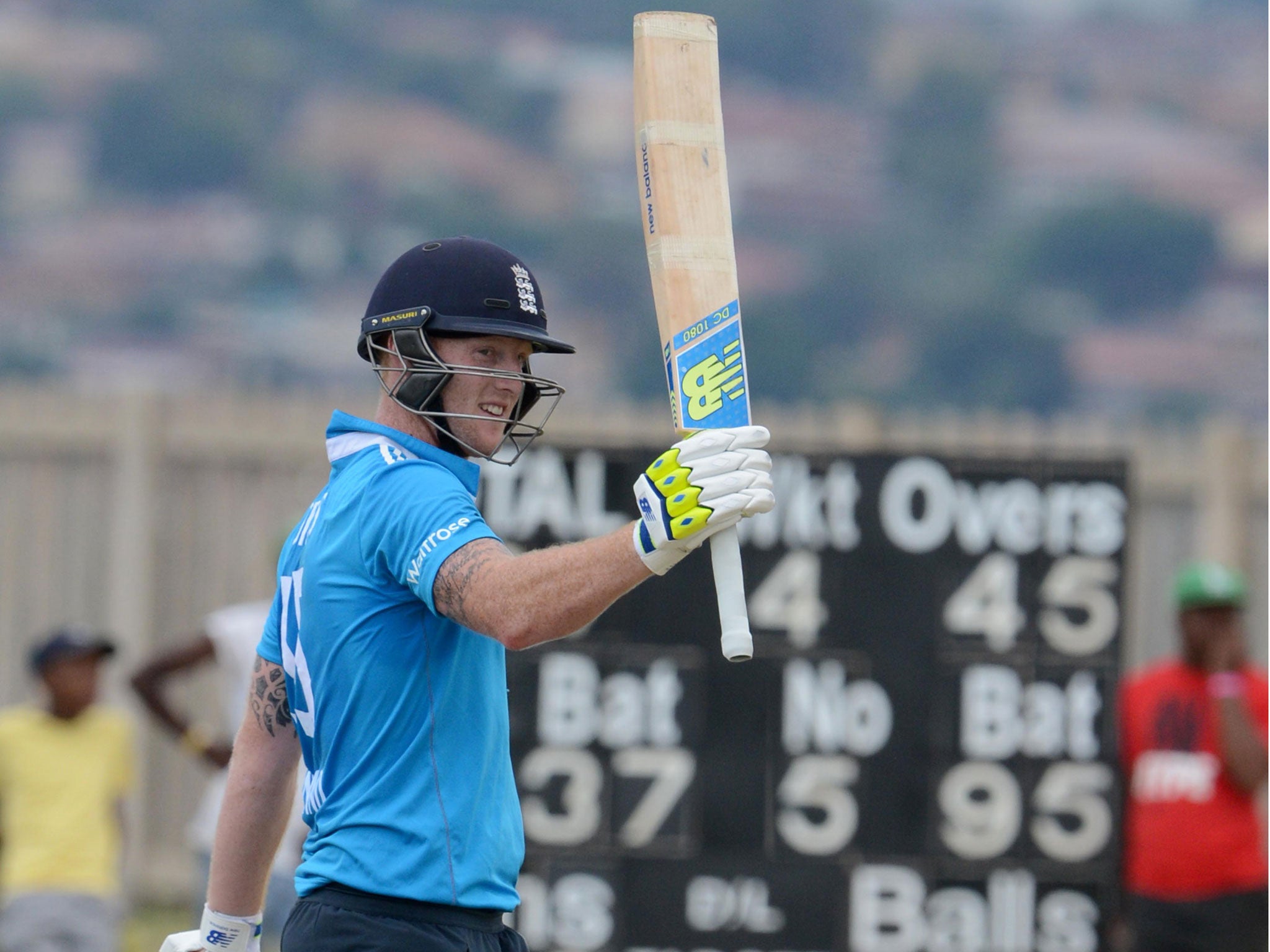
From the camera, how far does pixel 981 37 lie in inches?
3123

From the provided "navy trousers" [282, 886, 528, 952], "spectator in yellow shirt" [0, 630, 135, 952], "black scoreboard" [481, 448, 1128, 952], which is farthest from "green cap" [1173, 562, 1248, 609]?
"navy trousers" [282, 886, 528, 952]

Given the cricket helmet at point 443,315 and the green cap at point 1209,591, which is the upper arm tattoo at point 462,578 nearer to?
the cricket helmet at point 443,315

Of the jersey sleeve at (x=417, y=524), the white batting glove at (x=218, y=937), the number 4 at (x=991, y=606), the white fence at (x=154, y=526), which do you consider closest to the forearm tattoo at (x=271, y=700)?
the white batting glove at (x=218, y=937)

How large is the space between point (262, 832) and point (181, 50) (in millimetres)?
72581

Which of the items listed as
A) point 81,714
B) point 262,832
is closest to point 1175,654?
point 81,714

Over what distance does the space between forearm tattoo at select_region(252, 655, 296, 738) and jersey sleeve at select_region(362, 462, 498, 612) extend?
413mm

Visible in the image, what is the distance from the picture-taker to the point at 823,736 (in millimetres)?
6141

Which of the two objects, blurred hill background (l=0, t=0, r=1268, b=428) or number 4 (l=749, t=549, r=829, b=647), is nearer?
number 4 (l=749, t=549, r=829, b=647)

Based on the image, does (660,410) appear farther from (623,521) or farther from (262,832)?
(262,832)

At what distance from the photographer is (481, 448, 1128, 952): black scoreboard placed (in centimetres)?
615

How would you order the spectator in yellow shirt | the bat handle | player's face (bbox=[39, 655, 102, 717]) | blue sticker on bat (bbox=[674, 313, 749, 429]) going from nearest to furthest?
the bat handle → blue sticker on bat (bbox=[674, 313, 749, 429]) → the spectator in yellow shirt → player's face (bbox=[39, 655, 102, 717])

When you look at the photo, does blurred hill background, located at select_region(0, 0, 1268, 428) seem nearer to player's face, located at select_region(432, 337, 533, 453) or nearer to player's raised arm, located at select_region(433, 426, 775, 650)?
player's face, located at select_region(432, 337, 533, 453)

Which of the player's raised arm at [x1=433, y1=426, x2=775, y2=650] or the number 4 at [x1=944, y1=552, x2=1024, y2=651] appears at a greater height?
the number 4 at [x1=944, y1=552, x2=1024, y2=651]

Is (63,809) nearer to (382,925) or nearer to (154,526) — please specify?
(154,526)
